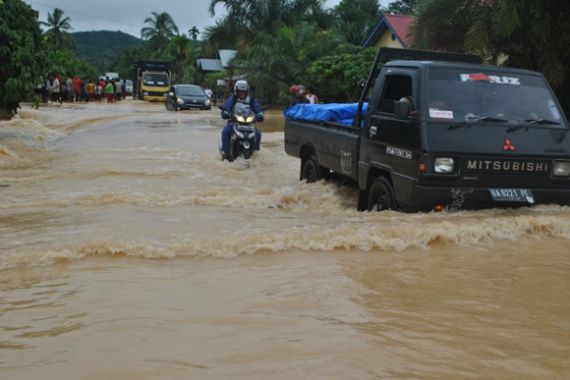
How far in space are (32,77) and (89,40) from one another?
129m

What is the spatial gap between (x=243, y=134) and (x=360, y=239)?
6.72 meters

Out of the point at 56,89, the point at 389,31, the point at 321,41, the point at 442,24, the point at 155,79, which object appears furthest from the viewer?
the point at 155,79

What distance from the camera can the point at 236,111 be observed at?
12234 millimetres

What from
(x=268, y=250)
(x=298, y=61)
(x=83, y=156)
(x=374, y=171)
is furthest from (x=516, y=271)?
(x=298, y=61)

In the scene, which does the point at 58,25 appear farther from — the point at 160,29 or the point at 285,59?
the point at 285,59

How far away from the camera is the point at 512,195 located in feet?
21.0

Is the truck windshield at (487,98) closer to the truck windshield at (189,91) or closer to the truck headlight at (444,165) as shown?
the truck headlight at (444,165)

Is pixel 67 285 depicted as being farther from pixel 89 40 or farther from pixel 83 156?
pixel 89 40

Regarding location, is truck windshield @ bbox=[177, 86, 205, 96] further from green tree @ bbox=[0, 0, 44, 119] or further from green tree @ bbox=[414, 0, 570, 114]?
green tree @ bbox=[414, 0, 570, 114]

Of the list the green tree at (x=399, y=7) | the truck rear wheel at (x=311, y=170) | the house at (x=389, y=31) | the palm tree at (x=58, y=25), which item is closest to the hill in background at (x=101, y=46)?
the palm tree at (x=58, y=25)

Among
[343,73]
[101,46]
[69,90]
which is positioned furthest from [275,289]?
[101,46]

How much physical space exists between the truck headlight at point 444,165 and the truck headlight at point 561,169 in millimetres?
1074

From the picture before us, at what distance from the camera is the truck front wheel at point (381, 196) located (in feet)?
22.4

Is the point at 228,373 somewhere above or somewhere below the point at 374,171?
below
